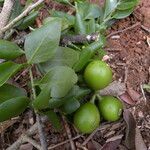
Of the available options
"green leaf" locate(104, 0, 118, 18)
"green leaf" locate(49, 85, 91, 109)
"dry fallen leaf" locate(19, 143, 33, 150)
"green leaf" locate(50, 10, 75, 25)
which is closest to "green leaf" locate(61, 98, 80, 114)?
"green leaf" locate(49, 85, 91, 109)

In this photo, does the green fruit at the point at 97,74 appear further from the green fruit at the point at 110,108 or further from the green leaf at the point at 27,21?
the green leaf at the point at 27,21

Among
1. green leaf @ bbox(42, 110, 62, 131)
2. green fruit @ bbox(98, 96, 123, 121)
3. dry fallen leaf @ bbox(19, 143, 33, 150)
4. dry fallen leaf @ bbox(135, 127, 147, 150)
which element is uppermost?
green leaf @ bbox(42, 110, 62, 131)

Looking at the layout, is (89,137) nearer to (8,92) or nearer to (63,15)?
(8,92)

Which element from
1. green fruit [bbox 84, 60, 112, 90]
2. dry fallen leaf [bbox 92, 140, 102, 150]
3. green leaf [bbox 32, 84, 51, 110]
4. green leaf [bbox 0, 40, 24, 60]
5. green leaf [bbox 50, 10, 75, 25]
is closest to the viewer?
green leaf [bbox 32, 84, 51, 110]

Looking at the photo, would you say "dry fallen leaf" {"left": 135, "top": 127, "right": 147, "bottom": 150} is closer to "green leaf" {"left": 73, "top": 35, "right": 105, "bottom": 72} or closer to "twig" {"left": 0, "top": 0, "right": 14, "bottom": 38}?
"green leaf" {"left": 73, "top": 35, "right": 105, "bottom": 72}

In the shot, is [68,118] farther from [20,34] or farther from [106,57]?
[20,34]

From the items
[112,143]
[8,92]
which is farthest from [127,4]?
[8,92]
